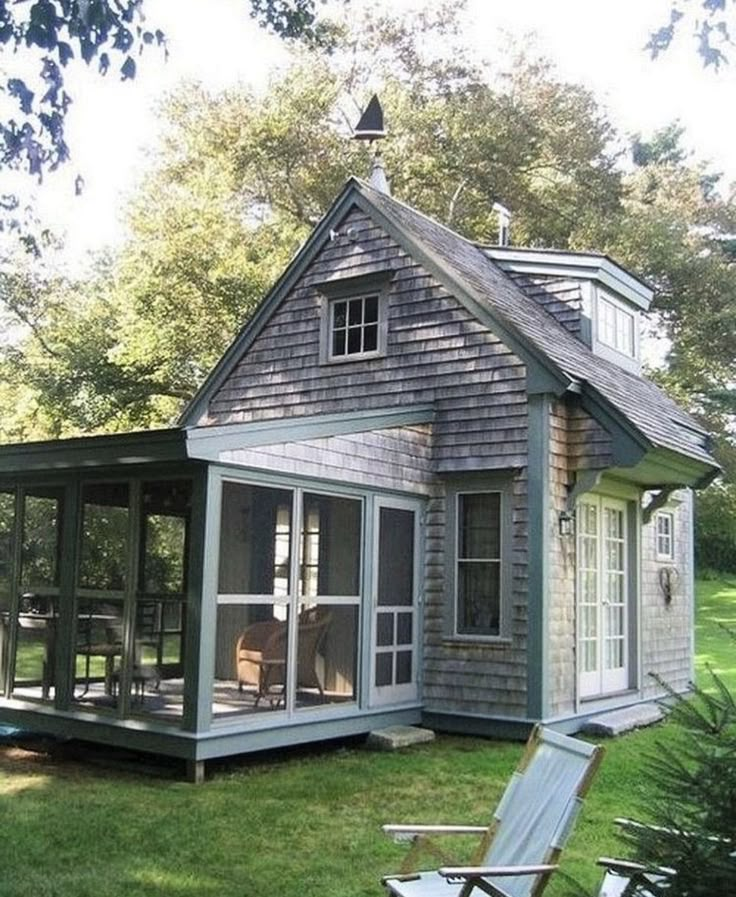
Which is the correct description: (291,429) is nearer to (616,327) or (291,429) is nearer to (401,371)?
(401,371)

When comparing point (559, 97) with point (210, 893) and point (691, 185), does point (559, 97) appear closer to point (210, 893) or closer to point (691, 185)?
point (691, 185)

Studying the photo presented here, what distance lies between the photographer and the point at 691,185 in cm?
2708

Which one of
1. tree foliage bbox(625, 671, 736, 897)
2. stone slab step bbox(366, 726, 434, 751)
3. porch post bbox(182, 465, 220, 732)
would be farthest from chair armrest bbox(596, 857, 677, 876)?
stone slab step bbox(366, 726, 434, 751)

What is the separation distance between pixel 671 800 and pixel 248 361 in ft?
32.6

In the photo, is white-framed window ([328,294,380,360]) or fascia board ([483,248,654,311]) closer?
white-framed window ([328,294,380,360])

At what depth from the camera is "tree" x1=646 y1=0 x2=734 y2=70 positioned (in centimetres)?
444

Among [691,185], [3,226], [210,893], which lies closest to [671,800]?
[210,893]

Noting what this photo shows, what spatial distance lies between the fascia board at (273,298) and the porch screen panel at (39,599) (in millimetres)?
4008

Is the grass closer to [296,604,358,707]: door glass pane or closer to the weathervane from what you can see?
[296,604,358,707]: door glass pane

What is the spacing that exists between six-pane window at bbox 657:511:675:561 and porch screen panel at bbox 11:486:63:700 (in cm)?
717

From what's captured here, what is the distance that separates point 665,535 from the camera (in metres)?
12.1

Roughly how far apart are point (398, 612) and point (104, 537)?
3.06 meters

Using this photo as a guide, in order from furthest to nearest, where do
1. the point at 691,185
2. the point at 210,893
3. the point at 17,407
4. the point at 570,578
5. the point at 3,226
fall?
the point at 691,185, the point at 17,407, the point at 570,578, the point at 3,226, the point at 210,893

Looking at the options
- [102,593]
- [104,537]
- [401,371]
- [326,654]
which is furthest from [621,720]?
[104,537]
